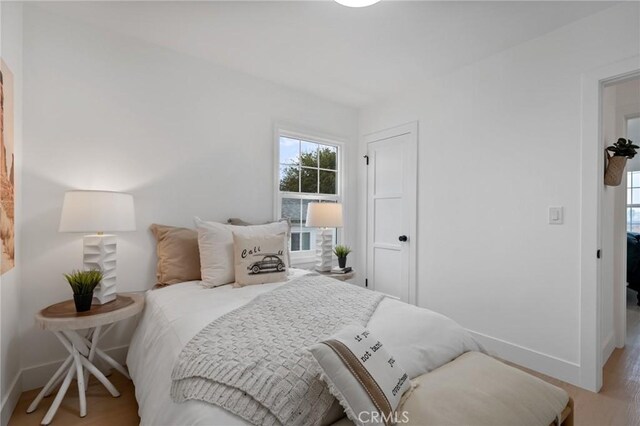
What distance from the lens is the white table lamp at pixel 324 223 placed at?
3010 millimetres

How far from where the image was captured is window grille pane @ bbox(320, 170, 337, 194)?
3.68m

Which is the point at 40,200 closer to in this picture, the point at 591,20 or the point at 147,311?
the point at 147,311

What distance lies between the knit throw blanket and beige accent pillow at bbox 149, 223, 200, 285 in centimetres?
95

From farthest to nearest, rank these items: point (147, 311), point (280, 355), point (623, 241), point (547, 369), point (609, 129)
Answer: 1. point (623, 241)
2. point (609, 129)
3. point (547, 369)
4. point (147, 311)
5. point (280, 355)

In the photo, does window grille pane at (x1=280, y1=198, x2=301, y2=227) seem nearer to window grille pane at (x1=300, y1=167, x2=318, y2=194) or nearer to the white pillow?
window grille pane at (x1=300, y1=167, x2=318, y2=194)

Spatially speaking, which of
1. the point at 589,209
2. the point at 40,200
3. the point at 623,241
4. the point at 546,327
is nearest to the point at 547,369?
the point at 546,327

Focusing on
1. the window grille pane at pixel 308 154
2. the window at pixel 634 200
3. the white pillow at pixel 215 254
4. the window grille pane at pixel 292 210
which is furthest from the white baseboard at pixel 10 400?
the window at pixel 634 200

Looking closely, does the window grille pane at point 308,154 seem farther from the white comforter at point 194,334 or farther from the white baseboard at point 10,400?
the white baseboard at point 10,400

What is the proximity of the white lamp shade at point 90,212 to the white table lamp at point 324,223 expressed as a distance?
1623mm

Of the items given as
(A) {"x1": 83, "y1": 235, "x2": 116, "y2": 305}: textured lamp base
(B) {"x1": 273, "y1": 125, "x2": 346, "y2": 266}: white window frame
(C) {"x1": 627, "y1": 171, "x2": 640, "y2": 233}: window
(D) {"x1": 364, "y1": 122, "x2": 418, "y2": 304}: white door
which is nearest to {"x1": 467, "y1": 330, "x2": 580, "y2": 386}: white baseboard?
(D) {"x1": 364, "y1": 122, "x2": 418, "y2": 304}: white door

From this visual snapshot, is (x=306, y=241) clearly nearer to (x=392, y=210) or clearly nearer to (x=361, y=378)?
(x=392, y=210)

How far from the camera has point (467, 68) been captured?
2811mm

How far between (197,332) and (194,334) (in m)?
0.02

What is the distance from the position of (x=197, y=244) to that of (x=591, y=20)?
3289 millimetres
